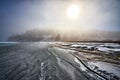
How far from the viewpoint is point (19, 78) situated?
7.52m

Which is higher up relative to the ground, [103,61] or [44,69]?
[44,69]

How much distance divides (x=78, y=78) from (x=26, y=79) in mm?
4145

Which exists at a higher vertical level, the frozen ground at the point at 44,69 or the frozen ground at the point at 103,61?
the frozen ground at the point at 44,69

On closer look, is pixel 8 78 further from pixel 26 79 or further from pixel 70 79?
pixel 70 79

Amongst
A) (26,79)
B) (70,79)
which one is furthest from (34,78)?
(70,79)

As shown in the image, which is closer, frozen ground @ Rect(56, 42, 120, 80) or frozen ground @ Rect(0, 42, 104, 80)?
frozen ground @ Rect(0, 42, 104, 80)

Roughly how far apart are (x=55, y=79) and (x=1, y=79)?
4.17 metres

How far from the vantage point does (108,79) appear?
7395mm

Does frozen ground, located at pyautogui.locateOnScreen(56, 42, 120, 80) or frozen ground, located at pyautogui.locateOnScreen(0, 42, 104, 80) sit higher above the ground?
frozen ground, located at pyautogui.locateOnScreen(0, 42, 104, 80)

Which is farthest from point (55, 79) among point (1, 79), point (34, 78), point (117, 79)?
point (117, 79)

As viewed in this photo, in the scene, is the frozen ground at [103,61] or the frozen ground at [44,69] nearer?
the frozen ground at [44,69]

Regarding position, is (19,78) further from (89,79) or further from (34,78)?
(89,79)

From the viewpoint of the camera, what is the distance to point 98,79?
24.4ft

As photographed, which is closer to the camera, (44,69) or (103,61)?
(44,69)
